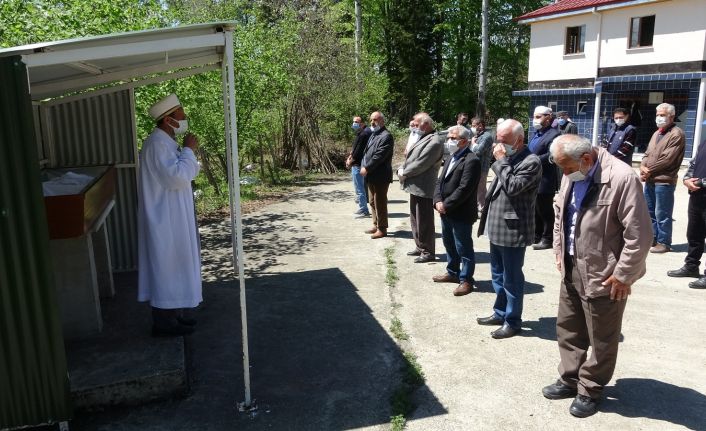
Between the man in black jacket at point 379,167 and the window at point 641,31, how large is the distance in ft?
51.7

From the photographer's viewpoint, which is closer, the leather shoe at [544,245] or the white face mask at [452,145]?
the white face mask at [452,145]

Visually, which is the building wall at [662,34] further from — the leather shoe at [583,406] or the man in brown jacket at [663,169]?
the leather shoe at [583,406]

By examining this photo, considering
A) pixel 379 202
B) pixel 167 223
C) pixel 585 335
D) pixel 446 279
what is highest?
pixel 167 223

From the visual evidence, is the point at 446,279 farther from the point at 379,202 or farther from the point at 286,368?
the point at 286,368

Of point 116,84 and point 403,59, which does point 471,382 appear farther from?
point 403,59

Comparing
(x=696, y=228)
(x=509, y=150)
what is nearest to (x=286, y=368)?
(x=509, y=150)

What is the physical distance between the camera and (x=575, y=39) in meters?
22.3

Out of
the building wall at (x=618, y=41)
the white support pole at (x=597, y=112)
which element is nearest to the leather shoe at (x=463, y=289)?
the building wall at (x=618, y=41)

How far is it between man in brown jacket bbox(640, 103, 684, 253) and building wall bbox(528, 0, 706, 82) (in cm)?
1378

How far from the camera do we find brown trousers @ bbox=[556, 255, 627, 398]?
360 centimetres

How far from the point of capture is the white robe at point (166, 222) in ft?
14.5

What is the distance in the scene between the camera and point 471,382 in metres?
4.19

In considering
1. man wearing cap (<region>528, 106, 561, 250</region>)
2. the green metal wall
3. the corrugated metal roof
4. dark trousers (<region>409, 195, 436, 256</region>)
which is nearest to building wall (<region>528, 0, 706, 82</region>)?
the corrugated metal roof

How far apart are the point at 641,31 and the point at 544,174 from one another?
1585cm
